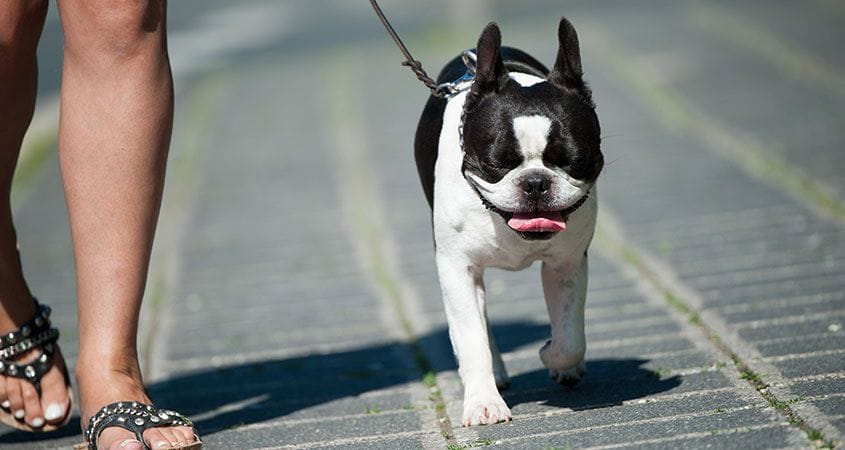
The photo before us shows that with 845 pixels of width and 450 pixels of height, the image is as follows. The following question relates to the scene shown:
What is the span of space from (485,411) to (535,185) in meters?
0.69

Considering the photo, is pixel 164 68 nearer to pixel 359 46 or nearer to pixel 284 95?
pixel 284 95

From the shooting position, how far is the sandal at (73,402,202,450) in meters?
3.48

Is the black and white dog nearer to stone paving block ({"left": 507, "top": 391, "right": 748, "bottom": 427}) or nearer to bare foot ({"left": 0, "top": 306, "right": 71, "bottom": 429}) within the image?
stone paving block ({"left": 507, "top": 391, "right": 748, "bottom": 427})

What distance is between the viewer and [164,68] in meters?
3.78

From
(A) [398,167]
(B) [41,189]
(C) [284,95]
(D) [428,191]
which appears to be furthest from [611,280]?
(C) [284,95]

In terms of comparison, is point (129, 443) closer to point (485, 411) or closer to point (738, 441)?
point (485, 411)

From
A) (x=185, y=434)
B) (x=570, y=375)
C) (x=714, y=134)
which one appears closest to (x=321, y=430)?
(x=185, y=434)

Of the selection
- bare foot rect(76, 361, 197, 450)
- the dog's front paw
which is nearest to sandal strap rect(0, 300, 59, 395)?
bare foot rect(76, 361, 197, 450)

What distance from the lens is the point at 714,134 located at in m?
8.49

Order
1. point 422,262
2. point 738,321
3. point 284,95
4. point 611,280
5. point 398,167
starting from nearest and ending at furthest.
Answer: point 738,321 < point 611,280 < point 422,262 < point 398,167 < point 284,95

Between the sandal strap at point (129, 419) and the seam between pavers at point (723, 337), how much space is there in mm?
1640

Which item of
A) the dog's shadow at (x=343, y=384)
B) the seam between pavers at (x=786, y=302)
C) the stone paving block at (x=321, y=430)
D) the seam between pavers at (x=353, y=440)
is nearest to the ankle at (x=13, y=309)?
the dog's shadow at (x=343, y=384)

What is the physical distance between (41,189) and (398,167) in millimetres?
2596

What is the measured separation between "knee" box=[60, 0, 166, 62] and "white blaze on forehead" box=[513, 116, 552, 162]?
107 cm
